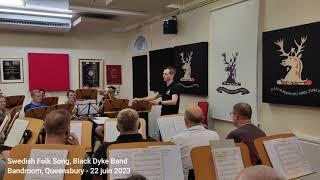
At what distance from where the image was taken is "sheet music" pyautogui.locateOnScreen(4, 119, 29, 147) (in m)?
2.60

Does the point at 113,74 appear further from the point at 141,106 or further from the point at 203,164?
the point at 203,164

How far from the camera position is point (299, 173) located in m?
2.04

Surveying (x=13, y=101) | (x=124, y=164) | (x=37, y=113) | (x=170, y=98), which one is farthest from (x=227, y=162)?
(x=13, y=101)

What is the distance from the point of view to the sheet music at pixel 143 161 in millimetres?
1727

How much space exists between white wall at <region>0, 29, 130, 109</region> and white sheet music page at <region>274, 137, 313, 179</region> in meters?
6.44

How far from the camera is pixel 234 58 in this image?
4383 millimetres

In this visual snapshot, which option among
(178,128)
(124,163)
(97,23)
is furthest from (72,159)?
(97,23)

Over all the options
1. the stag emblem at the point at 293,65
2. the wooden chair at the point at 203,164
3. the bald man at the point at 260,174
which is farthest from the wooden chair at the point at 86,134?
the stag emblem at the point at 293,65

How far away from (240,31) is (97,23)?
3.61 meters

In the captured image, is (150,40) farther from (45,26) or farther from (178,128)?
(178,128)

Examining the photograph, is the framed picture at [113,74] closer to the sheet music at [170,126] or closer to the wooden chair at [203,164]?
the sheet music at [170,126]

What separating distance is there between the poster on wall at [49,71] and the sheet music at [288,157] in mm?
6519

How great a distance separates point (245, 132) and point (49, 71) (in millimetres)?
6110

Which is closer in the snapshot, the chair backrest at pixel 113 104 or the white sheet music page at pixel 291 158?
the white sheet music page at pixel 291 158
